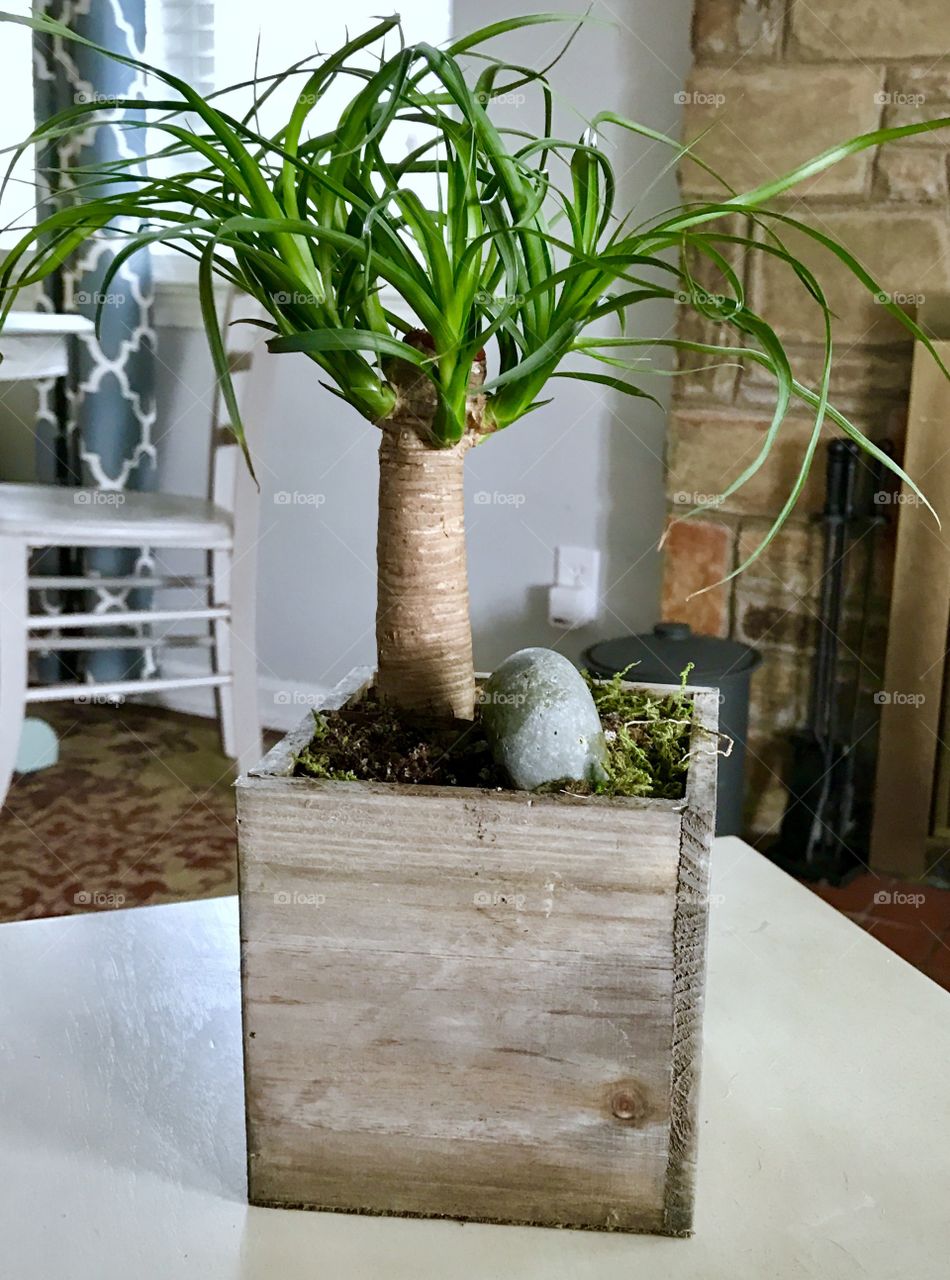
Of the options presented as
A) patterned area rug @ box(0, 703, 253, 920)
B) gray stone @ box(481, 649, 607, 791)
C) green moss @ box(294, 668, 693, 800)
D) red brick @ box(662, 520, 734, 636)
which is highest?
gray stone @ box(481, 649, 607, 791)

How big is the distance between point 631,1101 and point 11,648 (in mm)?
1718

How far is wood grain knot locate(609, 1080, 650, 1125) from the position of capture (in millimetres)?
563

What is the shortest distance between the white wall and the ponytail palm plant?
131 centimetres

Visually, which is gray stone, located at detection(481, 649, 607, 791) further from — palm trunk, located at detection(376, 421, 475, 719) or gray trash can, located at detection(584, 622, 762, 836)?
gray trash can, located at detection(584, 622, 762, 836)

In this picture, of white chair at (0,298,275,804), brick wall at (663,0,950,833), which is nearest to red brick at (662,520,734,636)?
brick wall at (663,0,950,833)

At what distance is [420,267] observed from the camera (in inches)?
24.3

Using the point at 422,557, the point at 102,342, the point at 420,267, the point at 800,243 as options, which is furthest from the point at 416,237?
the point at 102,342

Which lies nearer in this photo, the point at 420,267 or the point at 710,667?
the point at 420,267

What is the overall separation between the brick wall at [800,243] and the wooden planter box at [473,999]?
56.4 inches

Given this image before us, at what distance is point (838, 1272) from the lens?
0.54 meters

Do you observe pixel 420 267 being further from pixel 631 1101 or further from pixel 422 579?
pixel 631 1101

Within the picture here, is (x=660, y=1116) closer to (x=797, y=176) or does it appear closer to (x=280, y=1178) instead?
(x=280, y=1178)

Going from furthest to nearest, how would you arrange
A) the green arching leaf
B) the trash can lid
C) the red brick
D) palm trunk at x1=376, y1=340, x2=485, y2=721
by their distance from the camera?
1. the red brick
2. the trash can lid
3. palm trunk at x1=376, y1=340, x2=485, y2=721
4. the green arching leaf

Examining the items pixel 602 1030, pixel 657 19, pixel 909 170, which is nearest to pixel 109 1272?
pixel 602 1030
